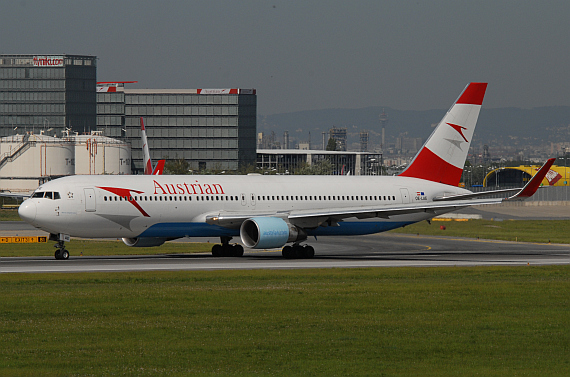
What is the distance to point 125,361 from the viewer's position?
14914 mm

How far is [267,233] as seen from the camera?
39375 millimetres

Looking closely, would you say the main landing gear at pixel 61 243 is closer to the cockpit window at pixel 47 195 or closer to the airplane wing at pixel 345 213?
the cockpit window at pixel 47 195

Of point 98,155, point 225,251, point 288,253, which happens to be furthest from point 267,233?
point 98,155

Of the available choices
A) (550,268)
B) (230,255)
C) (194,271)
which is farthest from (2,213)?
(550,268)

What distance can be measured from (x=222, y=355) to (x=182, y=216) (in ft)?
84.8

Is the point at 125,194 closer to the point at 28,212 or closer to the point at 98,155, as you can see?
the point at 28,212

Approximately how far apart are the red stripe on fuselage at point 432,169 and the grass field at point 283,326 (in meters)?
20.9

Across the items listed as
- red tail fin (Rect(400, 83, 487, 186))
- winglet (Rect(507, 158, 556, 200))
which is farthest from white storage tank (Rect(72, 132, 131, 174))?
winglet (Rect(507, 158, 556, 200))

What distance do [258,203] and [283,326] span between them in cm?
2489

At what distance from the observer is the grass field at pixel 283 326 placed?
14.8 metres

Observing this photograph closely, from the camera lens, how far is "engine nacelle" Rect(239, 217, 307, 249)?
39281 millimetres

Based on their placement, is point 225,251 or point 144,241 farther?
point 225,251

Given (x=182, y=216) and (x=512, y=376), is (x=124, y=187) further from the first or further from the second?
(x=512, y=376)

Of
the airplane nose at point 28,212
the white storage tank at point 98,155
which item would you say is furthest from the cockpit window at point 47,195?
the white storage tank at point 98,155
